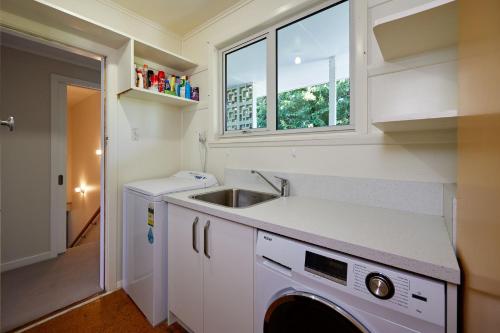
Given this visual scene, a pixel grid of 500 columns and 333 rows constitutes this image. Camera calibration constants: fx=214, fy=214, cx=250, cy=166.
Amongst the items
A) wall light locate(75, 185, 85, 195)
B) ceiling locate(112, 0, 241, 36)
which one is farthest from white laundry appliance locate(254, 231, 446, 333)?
wall light locate(75, 185, 85, 195)

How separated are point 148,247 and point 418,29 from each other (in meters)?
2.03

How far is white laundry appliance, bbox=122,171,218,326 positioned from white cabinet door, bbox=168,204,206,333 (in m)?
0.07

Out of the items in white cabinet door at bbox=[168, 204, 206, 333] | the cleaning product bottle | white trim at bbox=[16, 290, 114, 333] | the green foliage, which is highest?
the cleaning product bottle

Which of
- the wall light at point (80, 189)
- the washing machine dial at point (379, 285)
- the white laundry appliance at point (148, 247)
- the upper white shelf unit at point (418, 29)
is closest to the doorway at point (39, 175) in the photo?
the white laundry appliance at point (148, 247)

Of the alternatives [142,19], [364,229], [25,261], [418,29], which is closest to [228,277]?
[364,229]

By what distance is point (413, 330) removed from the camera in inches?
24.8

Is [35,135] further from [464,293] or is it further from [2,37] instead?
[464,293]

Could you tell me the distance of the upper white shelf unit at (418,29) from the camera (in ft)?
2.71

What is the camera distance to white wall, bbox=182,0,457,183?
1.07 m

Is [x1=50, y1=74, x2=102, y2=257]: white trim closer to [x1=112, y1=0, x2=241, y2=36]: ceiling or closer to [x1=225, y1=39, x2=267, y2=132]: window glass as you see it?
[x1=112, y1=0, x2=241, y2=36]: ceiling

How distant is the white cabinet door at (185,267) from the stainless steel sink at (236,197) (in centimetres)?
31

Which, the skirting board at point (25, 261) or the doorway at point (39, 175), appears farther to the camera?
the skirting board at point (25, 261)

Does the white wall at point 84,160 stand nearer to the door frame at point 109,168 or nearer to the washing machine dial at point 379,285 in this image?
the door frame at point 109,168

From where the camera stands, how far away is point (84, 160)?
14.4 ft
